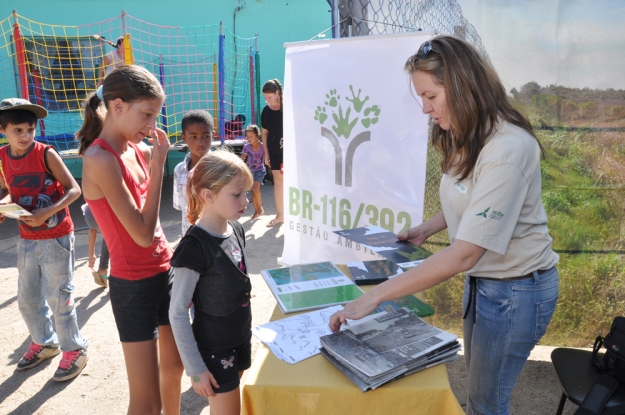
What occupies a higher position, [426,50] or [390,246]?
[426,50]

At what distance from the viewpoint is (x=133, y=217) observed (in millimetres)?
1810

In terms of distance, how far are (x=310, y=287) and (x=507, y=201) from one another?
32.6 inches

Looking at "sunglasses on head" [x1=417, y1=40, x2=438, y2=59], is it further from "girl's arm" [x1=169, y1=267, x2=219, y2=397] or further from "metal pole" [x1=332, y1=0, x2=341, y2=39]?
"metal pole" [x1=332, y1=0, x2=341, y2=39]

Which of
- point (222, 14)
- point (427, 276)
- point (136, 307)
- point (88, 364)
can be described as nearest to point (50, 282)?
point (88, 364)

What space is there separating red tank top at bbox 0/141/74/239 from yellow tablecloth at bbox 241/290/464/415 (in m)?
2.16

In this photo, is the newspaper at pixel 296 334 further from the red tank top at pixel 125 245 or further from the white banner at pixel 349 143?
the white banner at pixel 349 143

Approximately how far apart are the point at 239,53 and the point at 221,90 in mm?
2323

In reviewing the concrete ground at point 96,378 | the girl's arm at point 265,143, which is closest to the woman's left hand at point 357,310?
the concrete ground at point 96,378

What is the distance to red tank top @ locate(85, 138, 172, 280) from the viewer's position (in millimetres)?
1842

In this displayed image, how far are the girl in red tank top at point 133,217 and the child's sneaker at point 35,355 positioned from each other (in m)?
1.69

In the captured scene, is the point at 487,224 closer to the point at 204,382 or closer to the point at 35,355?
the point at 204,382

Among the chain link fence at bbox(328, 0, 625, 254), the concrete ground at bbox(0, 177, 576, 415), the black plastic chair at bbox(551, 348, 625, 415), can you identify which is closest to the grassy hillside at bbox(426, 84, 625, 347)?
the chain link fence at bbox(328, 0, 625, 254)

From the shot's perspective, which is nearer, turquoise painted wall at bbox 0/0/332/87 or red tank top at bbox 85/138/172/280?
red tank top at bbox 85/138/172/280

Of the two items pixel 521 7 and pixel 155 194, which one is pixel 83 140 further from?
pixel 521 7
